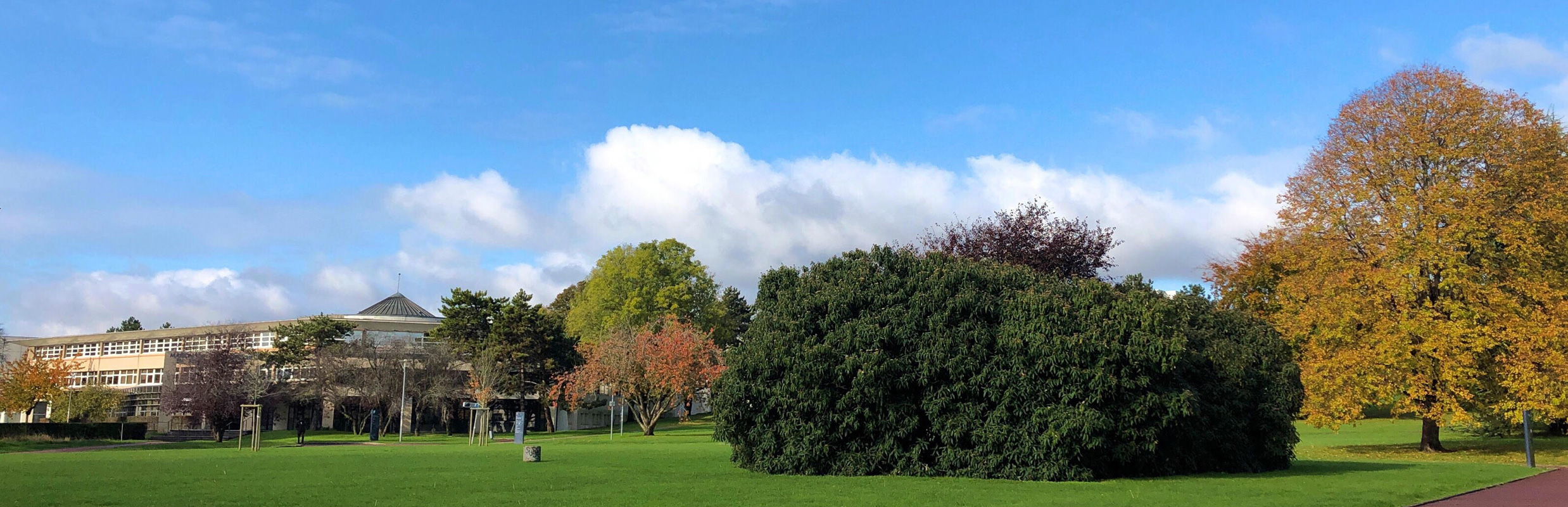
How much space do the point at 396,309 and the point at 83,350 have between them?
29.4 metres

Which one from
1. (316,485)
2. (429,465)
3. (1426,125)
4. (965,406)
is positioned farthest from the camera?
(1426,125)

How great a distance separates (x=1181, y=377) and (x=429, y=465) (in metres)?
17.5

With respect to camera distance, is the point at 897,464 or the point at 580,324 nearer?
the point at 897,464

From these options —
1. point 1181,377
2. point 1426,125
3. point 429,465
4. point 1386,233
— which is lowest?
point 429,465

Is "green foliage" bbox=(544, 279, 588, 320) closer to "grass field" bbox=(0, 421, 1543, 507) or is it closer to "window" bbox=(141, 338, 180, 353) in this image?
"window" bbox=(141, 338, 180, 353)

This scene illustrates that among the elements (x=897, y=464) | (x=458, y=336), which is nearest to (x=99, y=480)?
(x=897, y=464)

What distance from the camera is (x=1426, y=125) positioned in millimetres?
31953

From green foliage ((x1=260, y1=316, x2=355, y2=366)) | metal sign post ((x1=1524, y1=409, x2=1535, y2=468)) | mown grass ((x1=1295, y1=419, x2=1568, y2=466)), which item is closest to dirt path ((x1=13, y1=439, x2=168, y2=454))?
green foliage ((x1=260, y1=316, x2=355, y2=366))

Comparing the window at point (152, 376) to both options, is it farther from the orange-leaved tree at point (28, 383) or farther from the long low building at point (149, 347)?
the orange-leaved tree at point (28, 383)

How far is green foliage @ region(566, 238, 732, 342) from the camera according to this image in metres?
73.5

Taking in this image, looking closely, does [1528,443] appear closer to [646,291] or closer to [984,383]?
[984,383]

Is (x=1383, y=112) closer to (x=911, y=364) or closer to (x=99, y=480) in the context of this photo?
(x=911, y=364)

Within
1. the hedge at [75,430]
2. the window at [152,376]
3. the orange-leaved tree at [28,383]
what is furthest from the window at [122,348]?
the hedge at [75,430]

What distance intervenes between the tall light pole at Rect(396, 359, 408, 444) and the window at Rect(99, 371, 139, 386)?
3095 centimetres
